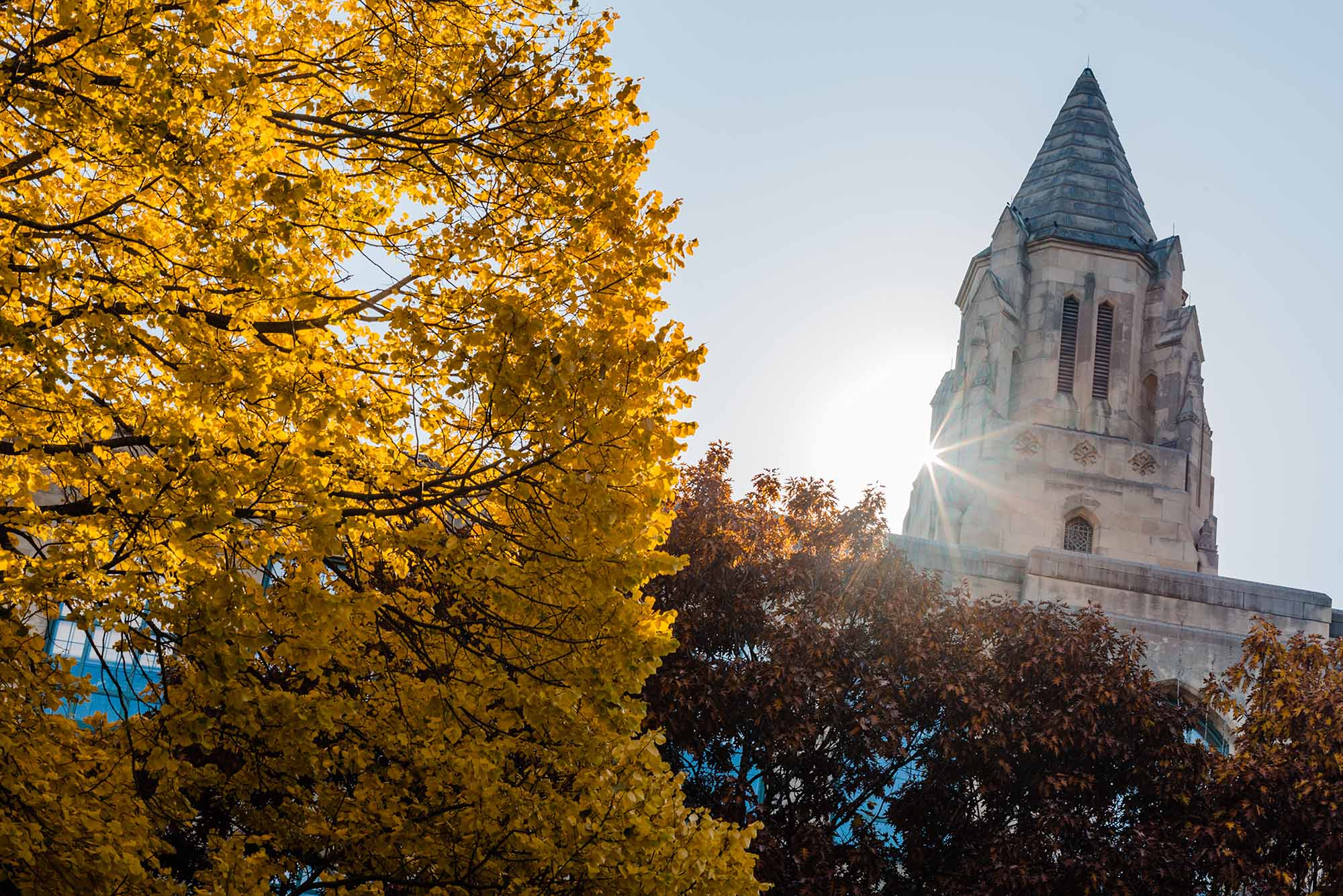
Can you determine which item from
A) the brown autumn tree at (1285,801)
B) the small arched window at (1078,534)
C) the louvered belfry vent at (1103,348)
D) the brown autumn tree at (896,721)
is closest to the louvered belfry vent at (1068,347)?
the louvered belfry vent at (1103,348)

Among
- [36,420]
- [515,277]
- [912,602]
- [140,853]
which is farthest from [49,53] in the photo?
[912,602]

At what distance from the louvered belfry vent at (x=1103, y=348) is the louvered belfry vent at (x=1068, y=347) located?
618 mm

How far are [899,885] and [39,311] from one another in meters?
11.6

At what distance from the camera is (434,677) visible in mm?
8258

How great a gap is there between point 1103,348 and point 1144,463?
358cm

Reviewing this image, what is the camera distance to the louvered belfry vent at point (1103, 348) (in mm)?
37250

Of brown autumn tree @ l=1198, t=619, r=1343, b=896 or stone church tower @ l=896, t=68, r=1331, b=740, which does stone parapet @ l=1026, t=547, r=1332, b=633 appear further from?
brown autumn tree @ l=1198, t=619, r=1343, b=896

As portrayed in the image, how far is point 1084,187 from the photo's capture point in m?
40.2

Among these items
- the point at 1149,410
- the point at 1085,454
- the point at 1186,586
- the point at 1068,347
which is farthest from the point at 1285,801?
the point at 1149,410

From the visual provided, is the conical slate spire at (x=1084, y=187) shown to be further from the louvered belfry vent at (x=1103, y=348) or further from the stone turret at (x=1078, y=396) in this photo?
the louvered belfry vent at (x=1103, y=348)

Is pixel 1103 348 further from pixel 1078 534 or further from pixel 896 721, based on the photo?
pixel 896 721

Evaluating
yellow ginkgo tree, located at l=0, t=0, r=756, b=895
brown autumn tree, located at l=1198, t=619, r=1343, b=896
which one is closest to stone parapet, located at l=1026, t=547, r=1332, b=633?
brown autumn tree, located at l=1198, t=619, r=1343, b=896

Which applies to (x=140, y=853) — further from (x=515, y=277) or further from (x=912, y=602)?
(x=912, y=602)

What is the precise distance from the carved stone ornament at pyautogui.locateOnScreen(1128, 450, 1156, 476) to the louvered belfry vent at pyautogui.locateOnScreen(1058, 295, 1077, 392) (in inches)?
99.6
